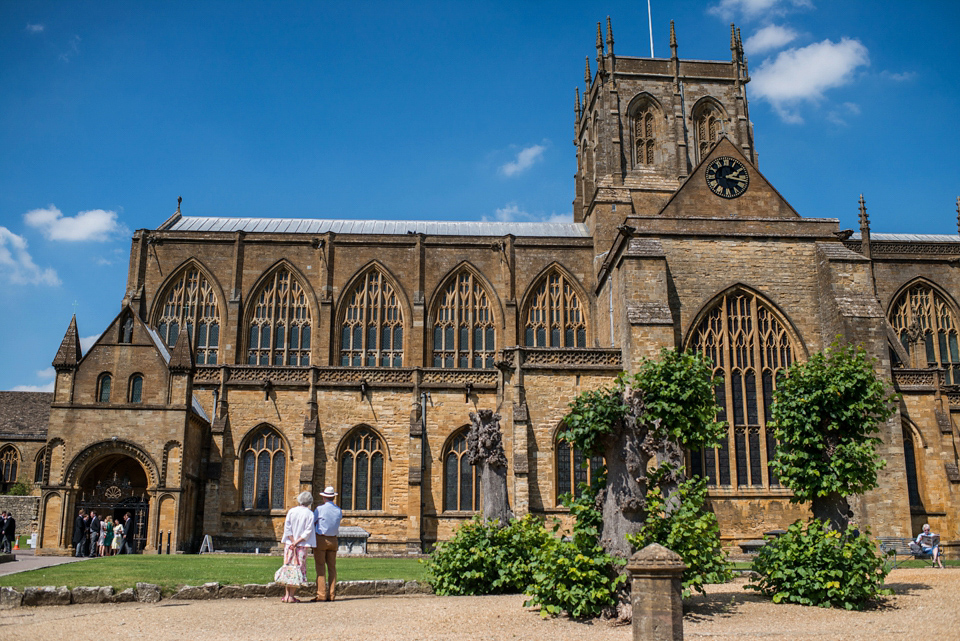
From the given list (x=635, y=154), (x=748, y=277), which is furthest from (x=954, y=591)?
(x=635, y=154)

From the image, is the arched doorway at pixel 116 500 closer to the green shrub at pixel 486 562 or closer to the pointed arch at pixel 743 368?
the green shrub at pixel 486 562

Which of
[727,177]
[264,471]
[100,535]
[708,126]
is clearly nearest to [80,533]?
[100,535]

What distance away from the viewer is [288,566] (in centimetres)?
1289

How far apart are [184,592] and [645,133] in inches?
1420

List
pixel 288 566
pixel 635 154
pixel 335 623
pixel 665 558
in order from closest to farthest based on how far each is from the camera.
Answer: pixel 665 558 < pixel 335 623 < pixel 288 566 < pixel 635 154

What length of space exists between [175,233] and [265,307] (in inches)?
216

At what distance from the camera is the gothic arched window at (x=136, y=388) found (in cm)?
2869

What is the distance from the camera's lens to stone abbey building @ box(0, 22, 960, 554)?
27.5 m

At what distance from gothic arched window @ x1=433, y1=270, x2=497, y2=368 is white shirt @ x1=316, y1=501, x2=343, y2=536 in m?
23.9

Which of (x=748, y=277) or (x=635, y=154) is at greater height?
(x=635, y=154)

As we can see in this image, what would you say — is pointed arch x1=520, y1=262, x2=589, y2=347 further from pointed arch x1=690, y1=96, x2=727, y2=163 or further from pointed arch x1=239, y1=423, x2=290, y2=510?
pointed arch x1=239, y1=423, x2=290, y2=510

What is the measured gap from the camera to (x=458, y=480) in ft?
102

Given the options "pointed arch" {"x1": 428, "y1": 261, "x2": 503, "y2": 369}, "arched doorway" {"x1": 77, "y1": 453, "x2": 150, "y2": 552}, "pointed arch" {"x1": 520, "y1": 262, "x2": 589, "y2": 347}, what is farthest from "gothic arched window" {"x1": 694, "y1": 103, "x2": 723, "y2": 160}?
"arched doorway" {"x1": 77, "y1": 453, "x2": 150, "y2": 552}

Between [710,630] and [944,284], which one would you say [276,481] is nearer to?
[710,630]
